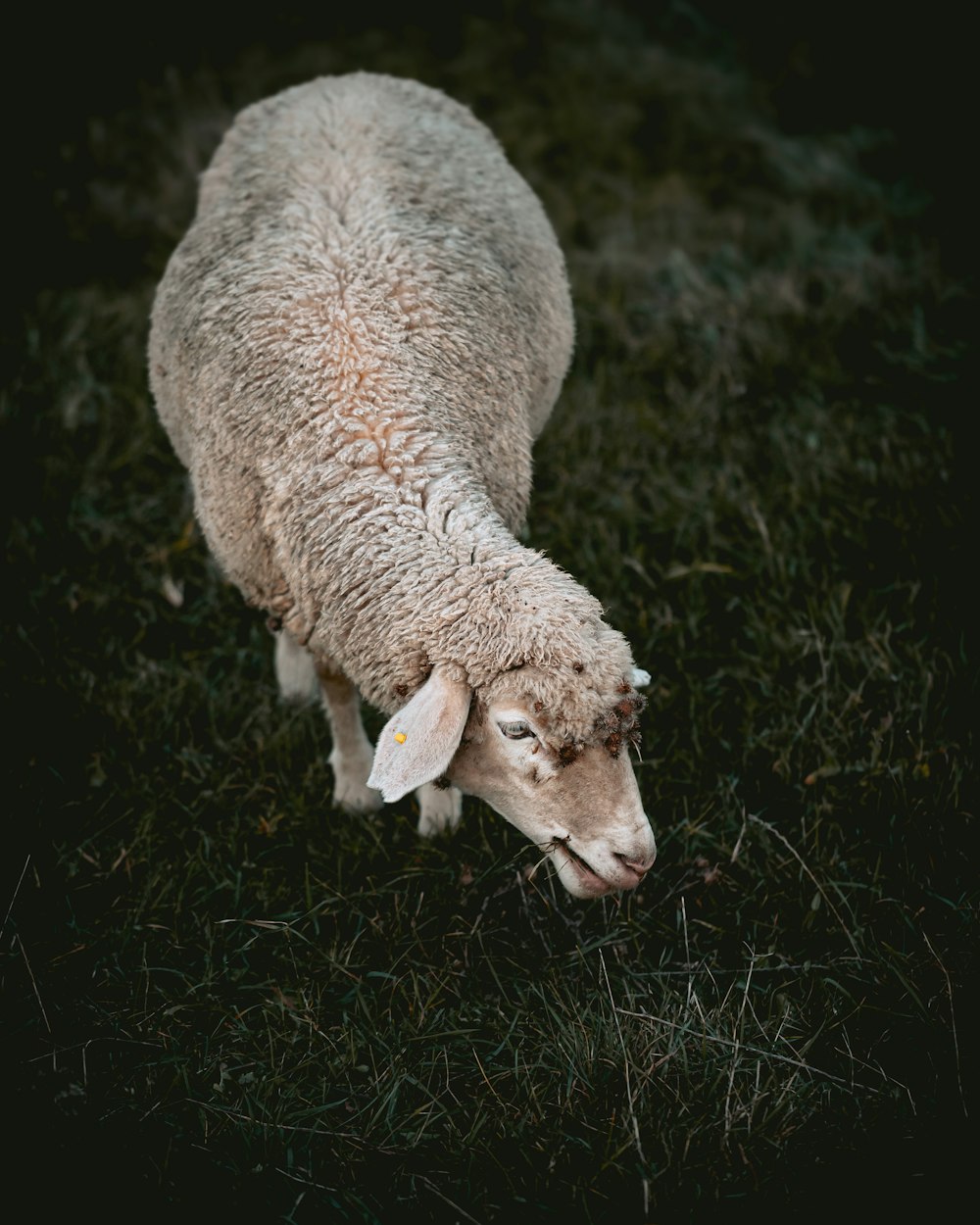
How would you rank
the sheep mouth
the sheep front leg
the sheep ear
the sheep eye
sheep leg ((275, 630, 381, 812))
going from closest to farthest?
1. the sheep ear
2. the sheep eye
3. the sheep mouth
4. sheep leg ((275, 630, 381, 812))
5. the sheep front leg

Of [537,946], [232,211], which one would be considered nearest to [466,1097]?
[537,946]

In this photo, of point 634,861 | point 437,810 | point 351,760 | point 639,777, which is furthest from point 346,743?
point 634,861

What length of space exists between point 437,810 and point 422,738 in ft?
3.45

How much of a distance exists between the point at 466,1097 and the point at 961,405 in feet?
12.0

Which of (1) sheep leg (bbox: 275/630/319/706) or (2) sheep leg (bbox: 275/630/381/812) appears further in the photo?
(1) sheep leg (bbox: 275/630/319/706)

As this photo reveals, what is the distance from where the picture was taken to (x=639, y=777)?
10.4ft

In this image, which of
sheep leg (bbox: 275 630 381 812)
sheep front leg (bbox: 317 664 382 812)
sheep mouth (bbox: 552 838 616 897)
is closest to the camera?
sheep mouth (bbox: 552 838 616 897)

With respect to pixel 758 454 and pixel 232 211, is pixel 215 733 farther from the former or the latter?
pixel 758 454

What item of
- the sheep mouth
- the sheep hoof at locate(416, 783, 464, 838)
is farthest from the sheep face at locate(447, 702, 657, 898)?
the sheep hoof at locate(416, 783, 464, 838)

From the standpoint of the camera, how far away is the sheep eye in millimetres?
2221

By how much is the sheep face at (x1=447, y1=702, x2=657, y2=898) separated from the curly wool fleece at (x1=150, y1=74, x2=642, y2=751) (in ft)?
0.21

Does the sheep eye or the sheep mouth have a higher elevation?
the sheep eye

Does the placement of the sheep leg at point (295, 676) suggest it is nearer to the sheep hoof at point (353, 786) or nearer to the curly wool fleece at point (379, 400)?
the sheep hoof at point (353, 786)

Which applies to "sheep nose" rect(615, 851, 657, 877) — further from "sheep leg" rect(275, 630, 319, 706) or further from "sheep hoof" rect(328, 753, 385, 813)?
"sheep leg" rect(275, 630, 319, 706)
